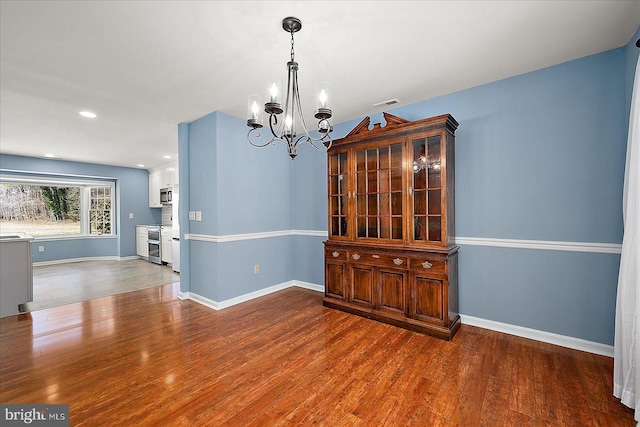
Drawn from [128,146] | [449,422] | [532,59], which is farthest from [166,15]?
[128,146]

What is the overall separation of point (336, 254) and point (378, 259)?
58 cm

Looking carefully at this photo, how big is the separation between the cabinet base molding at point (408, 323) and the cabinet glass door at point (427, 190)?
Result: 2.75ft

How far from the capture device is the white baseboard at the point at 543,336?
7.66 ft

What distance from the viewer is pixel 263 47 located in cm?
217

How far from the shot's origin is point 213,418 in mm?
1670

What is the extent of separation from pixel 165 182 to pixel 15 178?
2.98 m

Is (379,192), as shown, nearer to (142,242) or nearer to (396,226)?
(396,226)

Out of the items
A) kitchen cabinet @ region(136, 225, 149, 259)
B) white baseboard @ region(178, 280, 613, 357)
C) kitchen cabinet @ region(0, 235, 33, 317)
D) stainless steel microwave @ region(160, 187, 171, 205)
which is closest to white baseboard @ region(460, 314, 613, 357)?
white baseboard @ region(178, 280, 613, 357)

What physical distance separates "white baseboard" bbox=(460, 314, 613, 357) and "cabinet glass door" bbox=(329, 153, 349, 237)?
168 cm

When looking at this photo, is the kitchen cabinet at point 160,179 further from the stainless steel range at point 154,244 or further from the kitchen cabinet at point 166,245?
the kitchen cabinet at point 166,245

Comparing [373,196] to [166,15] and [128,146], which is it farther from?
[128,146]

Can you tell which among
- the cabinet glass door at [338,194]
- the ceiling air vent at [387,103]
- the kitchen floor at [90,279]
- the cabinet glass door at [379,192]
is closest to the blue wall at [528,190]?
the ceiling air vent at [387,103]

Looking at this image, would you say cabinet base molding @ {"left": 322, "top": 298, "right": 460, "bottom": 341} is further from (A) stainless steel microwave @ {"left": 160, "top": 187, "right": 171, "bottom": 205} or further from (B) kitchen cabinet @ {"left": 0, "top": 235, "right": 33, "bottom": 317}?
(A) stainless steel microwave @ {"left": 160, "top": 187, "right": 171, "bottom": 205}

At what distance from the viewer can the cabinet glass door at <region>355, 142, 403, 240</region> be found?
3.07 m
